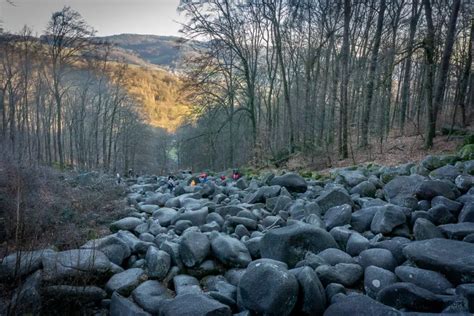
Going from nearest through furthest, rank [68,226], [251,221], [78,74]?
[251,221] → [68,226] → [78,74]

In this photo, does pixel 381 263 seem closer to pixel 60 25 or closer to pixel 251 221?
pixel 251 221

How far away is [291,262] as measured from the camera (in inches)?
169

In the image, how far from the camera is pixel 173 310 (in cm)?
344

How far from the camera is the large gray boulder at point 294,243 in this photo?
432 cm

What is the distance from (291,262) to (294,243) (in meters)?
0.23

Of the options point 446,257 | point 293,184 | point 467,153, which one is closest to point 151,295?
point 446,257

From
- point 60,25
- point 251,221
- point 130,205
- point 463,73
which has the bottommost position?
point 130,205

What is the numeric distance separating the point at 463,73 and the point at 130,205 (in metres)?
13.6

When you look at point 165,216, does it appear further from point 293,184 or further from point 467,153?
point 467,153

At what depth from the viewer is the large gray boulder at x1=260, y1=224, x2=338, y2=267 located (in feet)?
14.2

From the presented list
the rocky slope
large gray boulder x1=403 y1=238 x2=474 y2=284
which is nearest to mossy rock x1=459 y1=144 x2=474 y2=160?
the rocky slope

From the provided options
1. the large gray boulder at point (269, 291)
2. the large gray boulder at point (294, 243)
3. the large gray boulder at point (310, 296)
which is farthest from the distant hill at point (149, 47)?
the large gray boulder at point (310, 296)

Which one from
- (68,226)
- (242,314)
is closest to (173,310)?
(242,314)

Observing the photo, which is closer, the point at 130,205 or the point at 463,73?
the point at 130,205
